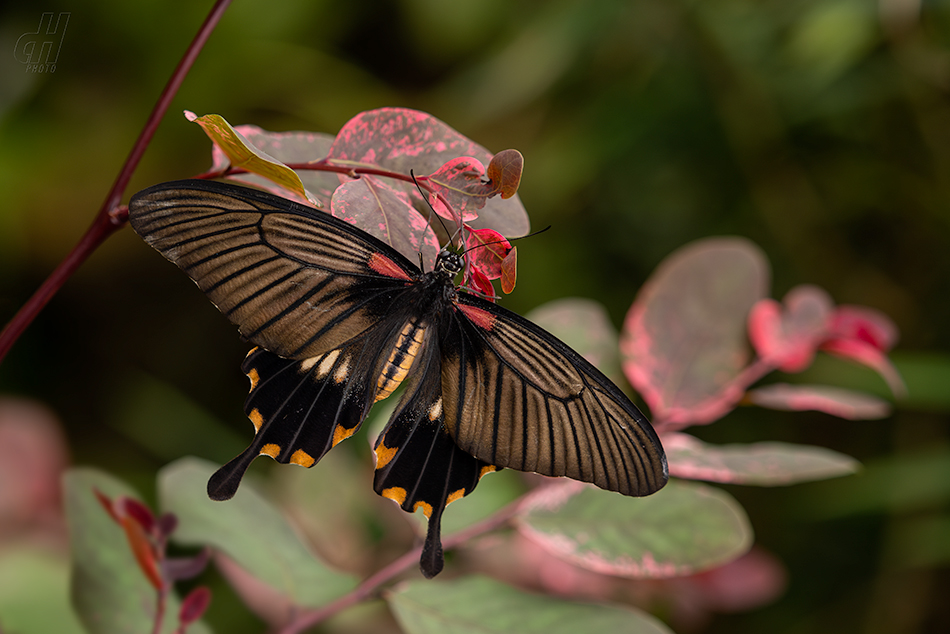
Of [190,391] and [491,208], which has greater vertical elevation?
[491,208]

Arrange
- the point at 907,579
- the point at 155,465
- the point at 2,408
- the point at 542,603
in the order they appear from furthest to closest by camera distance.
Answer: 1. the point at 155,465
2. the point at 907,579
3. the point at 2,408
4. the point at 542,603

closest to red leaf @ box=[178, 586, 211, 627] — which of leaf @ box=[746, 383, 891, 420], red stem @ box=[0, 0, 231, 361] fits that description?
red stem @ box=[0, 0, 231, 361]

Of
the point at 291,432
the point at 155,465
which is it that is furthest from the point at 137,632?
the point at 155,465

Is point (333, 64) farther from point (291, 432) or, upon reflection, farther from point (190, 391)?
point (291, 432)

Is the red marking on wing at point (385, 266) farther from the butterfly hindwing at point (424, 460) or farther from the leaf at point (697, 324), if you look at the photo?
the leaf at point (697, 324)

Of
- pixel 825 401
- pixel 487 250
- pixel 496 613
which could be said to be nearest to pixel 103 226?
pixel 487 250

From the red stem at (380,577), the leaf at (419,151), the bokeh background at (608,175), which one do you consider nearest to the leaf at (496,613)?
the red stem at (380,577)
